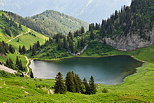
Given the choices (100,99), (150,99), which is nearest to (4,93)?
(100,99)

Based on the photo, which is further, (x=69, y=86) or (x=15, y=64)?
(x=15, y=64)

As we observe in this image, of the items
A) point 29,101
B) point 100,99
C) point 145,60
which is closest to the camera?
point 29,101

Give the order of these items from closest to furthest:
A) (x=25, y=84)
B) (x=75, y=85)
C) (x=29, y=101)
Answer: (x=29, y=101) → (x=25, y=84) → (x=75, y=85)

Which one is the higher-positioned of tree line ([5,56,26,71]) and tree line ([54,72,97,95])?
tree line ([5,56,26,71])

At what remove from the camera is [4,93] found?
135ft

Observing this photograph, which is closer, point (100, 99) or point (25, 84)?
point (100, 99)

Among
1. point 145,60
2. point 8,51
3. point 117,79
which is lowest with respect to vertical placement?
point 117,79

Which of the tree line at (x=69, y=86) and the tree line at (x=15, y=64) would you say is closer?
the tree line at (x=69, y=86)

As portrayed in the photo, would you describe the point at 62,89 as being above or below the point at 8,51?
below

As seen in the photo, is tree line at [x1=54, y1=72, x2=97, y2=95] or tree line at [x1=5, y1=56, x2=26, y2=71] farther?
tree line at [x1=5, y1=56, x2=26, y2=71]

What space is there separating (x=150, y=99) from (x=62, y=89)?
86.4ft

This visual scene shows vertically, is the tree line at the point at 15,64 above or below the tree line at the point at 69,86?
above

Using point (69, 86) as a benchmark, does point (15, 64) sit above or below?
above

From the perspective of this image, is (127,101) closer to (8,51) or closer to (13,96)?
(13,96)
